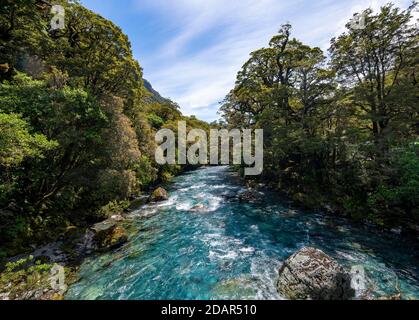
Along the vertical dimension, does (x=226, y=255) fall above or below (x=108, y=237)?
below

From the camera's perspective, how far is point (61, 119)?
9.80 m

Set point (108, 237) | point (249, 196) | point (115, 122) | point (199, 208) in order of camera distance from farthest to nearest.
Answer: point (249, 196), point (199, 208), point (115, 122), point (108, 237)

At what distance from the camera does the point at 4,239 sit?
30.9 ft

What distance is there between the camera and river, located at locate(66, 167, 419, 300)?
695 cm

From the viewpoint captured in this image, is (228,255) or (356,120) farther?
(356,120)

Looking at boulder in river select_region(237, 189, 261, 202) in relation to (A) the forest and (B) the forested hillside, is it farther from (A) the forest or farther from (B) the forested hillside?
(B) the forested hillside

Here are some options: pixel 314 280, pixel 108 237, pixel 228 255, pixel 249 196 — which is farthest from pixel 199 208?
pixel 314 280

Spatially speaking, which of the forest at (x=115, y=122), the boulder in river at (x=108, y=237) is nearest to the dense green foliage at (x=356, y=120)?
the forest at (x=115, y=122)

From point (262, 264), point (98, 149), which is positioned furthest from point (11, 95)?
point (262, 264)

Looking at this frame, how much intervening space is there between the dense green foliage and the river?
241 centimetres

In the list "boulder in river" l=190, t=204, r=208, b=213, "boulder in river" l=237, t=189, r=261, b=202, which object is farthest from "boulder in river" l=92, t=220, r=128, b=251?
"boulder in river" l=237, t=189, r=261, b=202

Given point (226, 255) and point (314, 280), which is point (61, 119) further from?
point (314, 280)

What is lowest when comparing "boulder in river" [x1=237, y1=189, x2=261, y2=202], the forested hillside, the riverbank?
the riverbank

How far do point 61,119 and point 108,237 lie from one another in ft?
20.9
